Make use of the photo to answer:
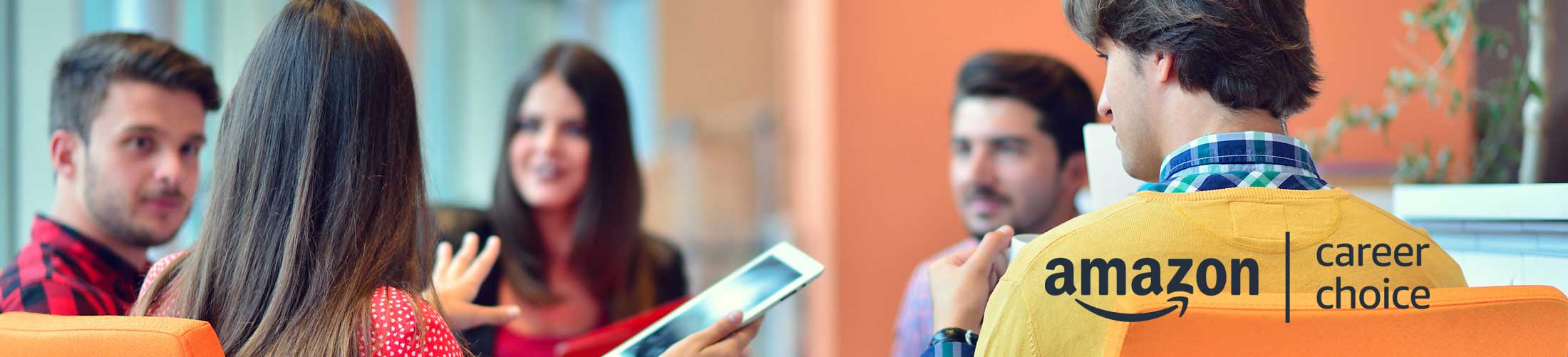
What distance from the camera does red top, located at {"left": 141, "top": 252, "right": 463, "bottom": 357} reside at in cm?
97

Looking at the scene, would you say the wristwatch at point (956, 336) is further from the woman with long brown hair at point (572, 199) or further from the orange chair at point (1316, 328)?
the woman with long brown hair at point (572, 199)

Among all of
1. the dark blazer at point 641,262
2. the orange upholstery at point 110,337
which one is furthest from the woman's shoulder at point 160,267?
the dark blazer at point 641,262

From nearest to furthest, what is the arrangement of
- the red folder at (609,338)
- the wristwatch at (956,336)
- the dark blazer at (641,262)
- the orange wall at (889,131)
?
the wristwatch at (956,336) < the red folder at (609,338) < the dark blazer at (641,262) < the orange wall at (889,131)

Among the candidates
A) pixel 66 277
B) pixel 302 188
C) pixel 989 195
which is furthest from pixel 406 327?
pixel 989 195

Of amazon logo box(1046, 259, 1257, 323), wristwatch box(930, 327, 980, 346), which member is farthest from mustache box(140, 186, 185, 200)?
amazon logo box(1046, 259, 1257, 323)

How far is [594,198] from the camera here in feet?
6.78

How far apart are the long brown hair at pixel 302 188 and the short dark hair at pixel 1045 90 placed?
3.13ft

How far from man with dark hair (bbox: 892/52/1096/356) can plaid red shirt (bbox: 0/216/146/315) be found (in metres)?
1.03

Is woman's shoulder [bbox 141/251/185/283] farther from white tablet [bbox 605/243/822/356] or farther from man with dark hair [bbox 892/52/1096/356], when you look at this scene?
man with dark hair [bbox 892/52/1096/356]

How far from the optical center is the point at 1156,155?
950 mm

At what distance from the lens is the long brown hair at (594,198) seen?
2.04 meters

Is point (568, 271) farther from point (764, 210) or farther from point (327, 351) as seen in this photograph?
point (764, 210)

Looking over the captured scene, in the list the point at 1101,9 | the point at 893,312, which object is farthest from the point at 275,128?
the point at 893,312

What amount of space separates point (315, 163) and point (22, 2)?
140cm
